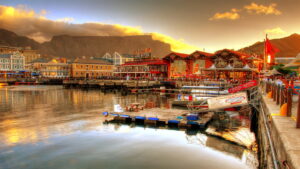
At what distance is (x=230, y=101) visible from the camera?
20.5 metres

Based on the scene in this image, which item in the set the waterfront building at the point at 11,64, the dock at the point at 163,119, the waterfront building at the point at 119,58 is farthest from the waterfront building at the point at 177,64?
the waterfront building at the point at 11,64

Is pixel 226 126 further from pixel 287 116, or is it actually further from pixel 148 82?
pixel 148 82

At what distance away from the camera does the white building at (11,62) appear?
438ft

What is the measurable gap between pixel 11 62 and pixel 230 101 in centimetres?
15392

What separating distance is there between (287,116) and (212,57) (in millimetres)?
59372

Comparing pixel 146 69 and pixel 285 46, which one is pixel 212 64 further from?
pixel 285 46

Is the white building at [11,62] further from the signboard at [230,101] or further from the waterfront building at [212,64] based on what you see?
the signboard at [230,101]

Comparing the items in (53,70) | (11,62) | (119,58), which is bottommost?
(53,70)

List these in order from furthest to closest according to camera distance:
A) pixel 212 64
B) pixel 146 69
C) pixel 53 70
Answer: pixel 53 70 < pixel 146 69 < pixel 212 64

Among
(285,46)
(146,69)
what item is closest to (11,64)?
(146,69)

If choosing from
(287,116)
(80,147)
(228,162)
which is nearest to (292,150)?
(287,116)

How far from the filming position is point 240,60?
200ft

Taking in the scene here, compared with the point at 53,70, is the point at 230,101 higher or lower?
lower

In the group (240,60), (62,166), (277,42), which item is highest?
(277,42)
